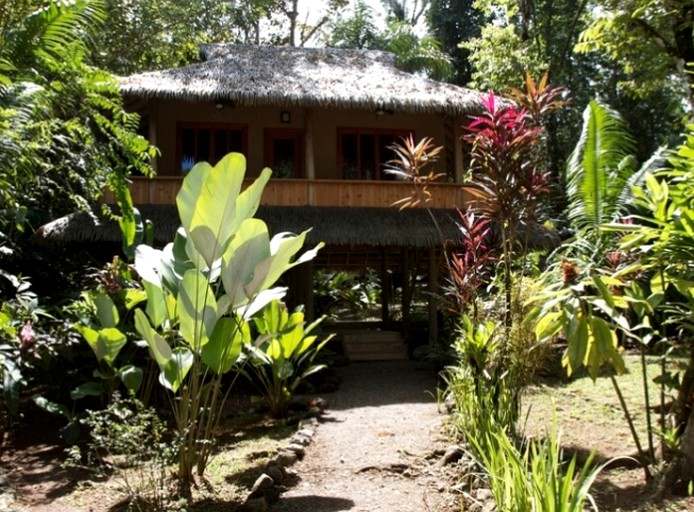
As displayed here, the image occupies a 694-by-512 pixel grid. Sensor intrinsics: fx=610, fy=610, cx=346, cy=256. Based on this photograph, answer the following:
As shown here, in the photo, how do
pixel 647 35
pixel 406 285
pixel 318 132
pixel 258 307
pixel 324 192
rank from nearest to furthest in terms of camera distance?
pixel 258 307, pixel 647 35, pixel 324 192, pixel 318 132, pixel 406 285

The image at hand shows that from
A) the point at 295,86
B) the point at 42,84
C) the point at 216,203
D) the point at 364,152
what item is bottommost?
the point at 216,203

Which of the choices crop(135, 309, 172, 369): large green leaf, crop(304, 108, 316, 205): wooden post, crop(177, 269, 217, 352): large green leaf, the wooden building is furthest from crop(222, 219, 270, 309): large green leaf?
crop(304, 108, 316, 205): wooden post

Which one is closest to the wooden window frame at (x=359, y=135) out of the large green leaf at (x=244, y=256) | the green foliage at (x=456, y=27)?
the large green leaf at (x=244, y=256)

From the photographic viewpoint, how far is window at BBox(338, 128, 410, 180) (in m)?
12.4

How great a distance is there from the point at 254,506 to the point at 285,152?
9.63 metres

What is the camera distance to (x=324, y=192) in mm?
10188

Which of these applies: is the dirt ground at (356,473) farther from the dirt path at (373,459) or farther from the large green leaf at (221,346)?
the large green leaf at (221,346)

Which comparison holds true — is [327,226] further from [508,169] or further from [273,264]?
[273,264]

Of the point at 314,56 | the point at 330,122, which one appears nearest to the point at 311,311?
the point at 330,122

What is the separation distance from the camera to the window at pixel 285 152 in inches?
484

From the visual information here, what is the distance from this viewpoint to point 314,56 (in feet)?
41.6

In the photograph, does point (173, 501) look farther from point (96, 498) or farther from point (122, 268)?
point (122, 268)

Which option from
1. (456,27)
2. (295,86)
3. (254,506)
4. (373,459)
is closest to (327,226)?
(295,86)

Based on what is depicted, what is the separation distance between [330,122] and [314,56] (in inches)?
59.3
